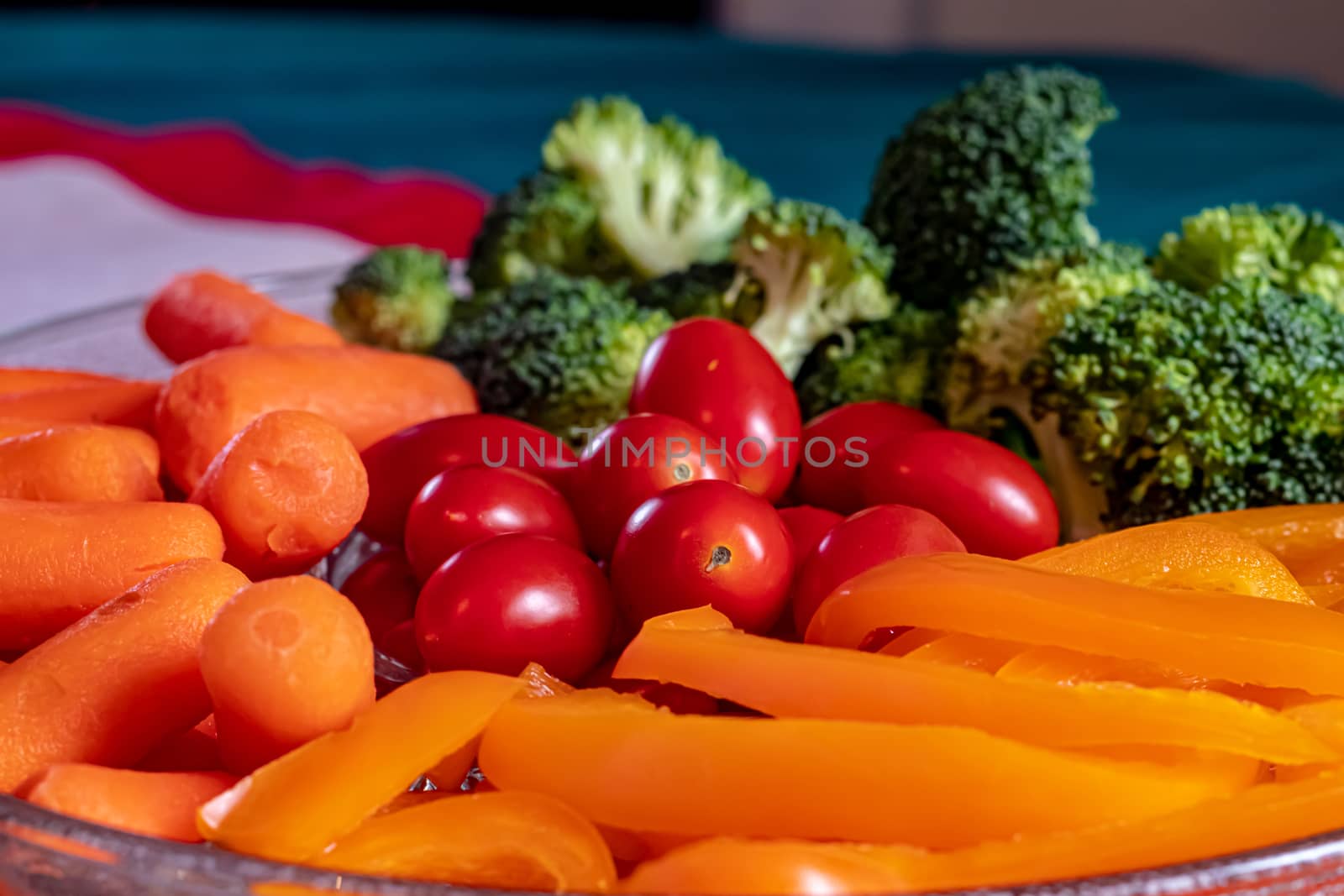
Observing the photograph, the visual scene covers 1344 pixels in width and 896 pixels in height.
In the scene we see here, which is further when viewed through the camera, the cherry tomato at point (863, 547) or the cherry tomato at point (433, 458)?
the cherry tomato at point (433, 458)

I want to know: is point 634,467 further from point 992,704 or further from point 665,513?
point 992,704

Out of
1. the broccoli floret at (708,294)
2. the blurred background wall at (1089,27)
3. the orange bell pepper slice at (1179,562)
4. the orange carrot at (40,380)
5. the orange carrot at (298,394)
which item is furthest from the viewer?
the blurred background wall at (1089,27)

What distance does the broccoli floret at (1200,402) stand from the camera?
44.1 inches

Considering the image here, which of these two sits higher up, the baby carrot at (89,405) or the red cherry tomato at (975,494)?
the red cherry tomato at (975,494)

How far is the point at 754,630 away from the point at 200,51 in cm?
474

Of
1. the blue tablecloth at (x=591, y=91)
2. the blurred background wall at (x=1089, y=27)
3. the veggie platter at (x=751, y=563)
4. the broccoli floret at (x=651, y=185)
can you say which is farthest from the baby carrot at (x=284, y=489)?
the blurred background wall at (x=1089, y=27)

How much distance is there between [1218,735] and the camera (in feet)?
2.08

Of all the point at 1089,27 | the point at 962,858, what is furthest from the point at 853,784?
the point at 1089,27

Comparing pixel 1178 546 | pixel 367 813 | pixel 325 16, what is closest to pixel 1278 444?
pixel 1178 546

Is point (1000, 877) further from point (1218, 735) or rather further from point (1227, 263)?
point (1227, 263)

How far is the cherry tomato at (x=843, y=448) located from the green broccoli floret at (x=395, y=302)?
63 centimetres

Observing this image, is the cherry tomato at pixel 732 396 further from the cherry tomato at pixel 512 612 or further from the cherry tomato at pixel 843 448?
the cherry tomato at pixel 512 612

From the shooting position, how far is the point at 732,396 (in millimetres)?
1041

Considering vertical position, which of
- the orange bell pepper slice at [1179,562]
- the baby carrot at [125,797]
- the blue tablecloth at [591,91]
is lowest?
the blue tablecloth at [591,91]
